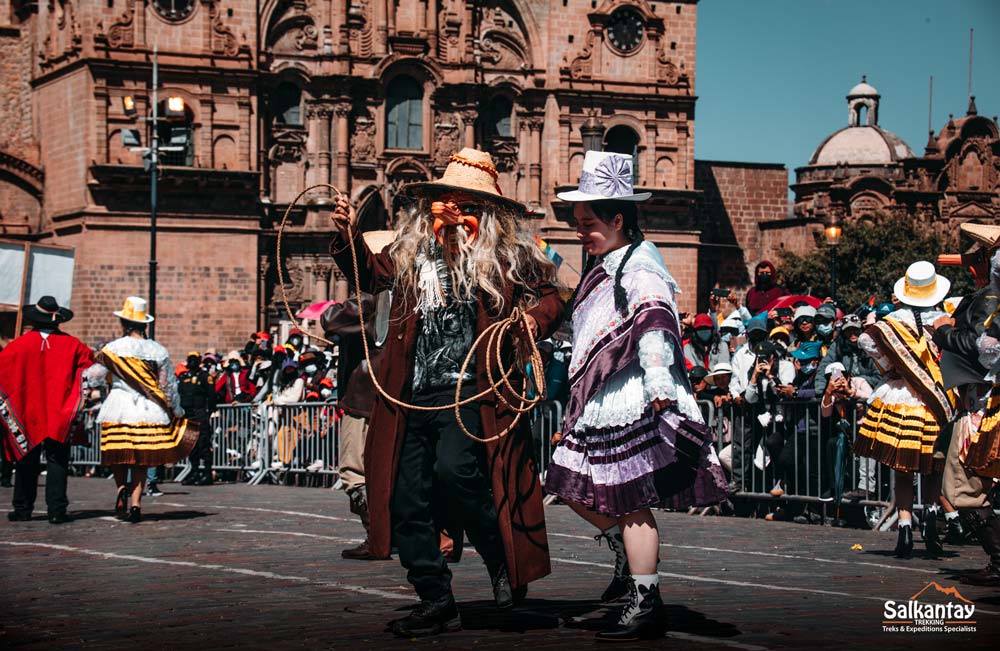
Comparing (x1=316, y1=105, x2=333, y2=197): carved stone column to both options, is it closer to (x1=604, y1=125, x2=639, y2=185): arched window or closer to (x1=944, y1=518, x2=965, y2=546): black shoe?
(x1=604, y1=125, x2=639, y2=185): arched window

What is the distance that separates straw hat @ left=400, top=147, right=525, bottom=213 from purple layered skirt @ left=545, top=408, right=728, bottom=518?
128 cm

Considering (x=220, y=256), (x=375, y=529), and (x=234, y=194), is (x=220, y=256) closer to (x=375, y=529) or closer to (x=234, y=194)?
(x=234, y=194)

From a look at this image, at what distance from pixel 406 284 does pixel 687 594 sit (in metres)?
2.31

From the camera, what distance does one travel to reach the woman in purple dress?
278 inches

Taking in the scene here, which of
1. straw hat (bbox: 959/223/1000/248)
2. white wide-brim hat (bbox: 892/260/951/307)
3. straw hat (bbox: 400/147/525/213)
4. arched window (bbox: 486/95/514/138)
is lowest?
white wide-brim hat (bbox: 892/260/951/307)

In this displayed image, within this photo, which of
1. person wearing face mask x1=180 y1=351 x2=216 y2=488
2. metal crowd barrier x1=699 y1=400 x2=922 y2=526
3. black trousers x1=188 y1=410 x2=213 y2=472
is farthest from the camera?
black trousers x1=188 y1=410 x2=213 y2=472

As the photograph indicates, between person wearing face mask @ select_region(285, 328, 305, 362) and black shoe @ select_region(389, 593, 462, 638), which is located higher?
person wearing face mask @ select_region(285, 328, 305, 362)

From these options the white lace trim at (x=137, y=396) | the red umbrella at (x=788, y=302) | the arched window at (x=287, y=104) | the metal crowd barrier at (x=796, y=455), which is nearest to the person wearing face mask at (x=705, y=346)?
the red umbrella at (x=788, y=302)

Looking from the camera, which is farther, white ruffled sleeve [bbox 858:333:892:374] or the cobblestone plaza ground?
white ruffled sleeve [bbox 858:333:892:374]

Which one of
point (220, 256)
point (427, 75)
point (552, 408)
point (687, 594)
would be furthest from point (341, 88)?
point (687, 594)

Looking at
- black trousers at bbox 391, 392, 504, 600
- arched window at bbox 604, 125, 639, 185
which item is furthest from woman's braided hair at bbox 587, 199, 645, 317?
arched window at bbox 604, 125, 639, 185

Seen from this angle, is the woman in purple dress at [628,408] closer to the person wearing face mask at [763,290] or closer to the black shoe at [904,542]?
the black shoe at [904,542]

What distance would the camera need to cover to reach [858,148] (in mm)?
72938

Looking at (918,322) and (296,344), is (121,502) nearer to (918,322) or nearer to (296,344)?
(918,322)
